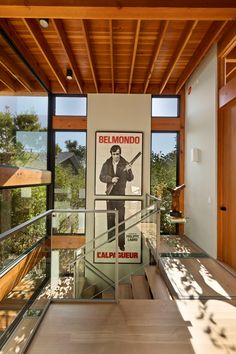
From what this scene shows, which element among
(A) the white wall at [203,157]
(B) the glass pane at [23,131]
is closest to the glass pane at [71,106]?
(B) the glass pane at [23,131]

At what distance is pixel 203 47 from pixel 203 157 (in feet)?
6.58

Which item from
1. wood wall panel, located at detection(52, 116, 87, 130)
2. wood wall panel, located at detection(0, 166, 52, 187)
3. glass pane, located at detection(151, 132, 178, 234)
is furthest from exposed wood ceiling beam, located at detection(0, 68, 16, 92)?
glass pane, located at detection(151, 132, 178, 234)

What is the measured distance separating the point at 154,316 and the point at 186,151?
446 cm

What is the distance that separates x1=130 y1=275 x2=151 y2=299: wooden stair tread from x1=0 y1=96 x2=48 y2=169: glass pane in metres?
2.95

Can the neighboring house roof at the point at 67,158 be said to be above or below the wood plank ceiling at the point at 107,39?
below

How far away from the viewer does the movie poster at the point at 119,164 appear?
6684mm

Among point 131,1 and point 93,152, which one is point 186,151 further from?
point 131,1

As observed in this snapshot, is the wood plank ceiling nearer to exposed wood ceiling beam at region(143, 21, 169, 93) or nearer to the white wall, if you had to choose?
exposed wood ceiling beam at region(143, 21, 169, 93)

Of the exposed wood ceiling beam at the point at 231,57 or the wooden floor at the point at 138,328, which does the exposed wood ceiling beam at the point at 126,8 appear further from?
the wooden floor at the point at 138,328

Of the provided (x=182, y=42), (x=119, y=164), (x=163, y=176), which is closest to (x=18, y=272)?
(x=119, y=164)

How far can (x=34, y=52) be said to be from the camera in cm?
503

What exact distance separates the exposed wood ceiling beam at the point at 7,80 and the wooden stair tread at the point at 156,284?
3857 mm

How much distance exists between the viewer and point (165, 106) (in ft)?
22.8

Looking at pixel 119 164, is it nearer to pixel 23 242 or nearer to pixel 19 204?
pixel 19 204
